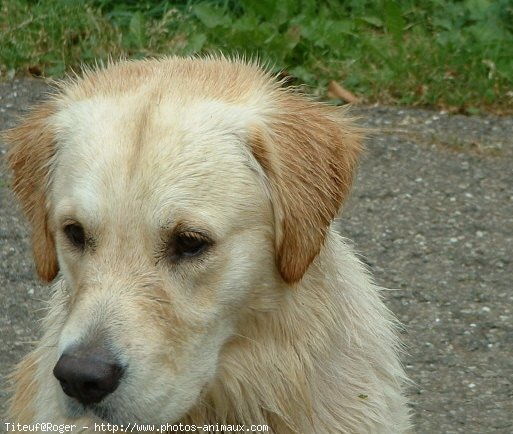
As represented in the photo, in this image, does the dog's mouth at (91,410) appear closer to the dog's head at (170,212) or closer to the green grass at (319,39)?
the dog's head at (170,212)

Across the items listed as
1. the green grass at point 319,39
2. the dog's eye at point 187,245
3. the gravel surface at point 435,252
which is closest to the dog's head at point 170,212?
the dog's eye at point 187,245

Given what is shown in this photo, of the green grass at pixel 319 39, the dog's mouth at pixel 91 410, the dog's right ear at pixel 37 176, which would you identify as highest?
the dog's right ear at pixel 37 176

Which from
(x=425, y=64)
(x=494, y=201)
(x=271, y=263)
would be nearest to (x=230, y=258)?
(x=271, y=263)

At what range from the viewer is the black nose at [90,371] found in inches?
145

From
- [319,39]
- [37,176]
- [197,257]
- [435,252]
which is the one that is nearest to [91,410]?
[197,257]

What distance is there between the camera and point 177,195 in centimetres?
387

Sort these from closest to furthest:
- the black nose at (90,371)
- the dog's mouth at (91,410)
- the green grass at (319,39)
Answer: the black nose at (90,371)
the dog's mouth at (91,410)
the green grass at (319,39)

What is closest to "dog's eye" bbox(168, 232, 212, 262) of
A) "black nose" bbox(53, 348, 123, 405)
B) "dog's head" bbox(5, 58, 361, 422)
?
"dog's head" bbox(5, 58, 361, 422)

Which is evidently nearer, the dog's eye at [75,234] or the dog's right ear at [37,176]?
the dog's eye at [75,234]

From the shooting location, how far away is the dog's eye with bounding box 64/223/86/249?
401cm

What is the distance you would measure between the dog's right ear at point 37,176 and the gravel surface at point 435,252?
4.83ft

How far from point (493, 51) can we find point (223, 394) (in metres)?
4.41

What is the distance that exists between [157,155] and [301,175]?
0.49 meters

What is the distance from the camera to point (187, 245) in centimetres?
392
